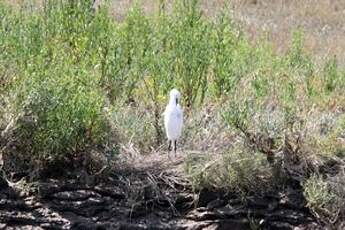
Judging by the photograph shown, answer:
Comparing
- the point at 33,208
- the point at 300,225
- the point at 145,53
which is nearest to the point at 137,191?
the point at 33,208

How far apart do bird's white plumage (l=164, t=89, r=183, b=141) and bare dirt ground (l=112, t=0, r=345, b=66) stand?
377 inches

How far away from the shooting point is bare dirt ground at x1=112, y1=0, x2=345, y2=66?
64.3ft

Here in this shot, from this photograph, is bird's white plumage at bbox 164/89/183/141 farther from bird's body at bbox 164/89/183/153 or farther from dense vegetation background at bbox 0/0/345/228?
dense vegetation background at bbox 0/0/345/228

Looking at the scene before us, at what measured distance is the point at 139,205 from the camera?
848 cm

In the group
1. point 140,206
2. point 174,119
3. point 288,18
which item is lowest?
point 288,18

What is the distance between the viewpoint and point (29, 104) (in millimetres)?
8430

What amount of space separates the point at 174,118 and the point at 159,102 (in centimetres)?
145

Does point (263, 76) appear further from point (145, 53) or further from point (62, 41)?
point (62, 41)

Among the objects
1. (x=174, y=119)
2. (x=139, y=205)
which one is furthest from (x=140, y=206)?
(x=174, y=119)

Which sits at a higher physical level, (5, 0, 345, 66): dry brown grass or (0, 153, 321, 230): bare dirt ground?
(0, 153, 321, 230): bare dirt ground

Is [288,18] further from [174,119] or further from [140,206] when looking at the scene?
[140,206]

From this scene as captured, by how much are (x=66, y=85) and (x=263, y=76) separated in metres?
2.58

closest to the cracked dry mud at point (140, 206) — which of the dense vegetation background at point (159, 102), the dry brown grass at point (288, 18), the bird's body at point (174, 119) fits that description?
the dense vegetation background at point (159, 102)

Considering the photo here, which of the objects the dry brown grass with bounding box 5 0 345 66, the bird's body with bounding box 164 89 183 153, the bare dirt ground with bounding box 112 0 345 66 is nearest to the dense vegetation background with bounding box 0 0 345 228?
the bird's body with bounding box 164 89 183 153
